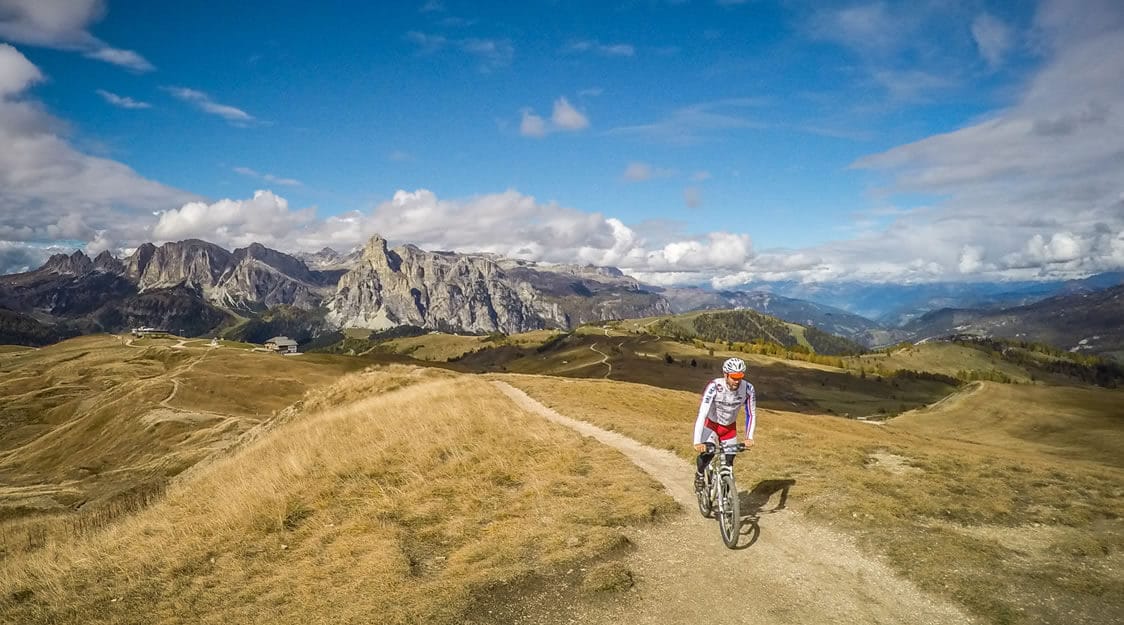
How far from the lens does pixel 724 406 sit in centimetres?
1436

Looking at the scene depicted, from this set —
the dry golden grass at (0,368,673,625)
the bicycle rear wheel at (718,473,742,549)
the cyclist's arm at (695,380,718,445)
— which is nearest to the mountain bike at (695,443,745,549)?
the bicycle rear wheel at (718,473,742,549)

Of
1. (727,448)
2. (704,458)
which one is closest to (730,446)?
(727,448)

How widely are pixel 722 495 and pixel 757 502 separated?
3.86 m

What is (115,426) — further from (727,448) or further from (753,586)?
(753,586)

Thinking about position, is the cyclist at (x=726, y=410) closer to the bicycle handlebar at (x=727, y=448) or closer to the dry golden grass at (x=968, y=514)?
the bicycle handlebar at (x=727, y=448)

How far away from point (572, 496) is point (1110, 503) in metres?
16.1

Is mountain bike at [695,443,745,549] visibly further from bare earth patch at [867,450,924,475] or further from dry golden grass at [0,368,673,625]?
bare earth patch at [867,450,924,475]

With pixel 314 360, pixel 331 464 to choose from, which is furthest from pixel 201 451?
pixel 314 360

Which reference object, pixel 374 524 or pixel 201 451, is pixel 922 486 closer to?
pixel 374 524

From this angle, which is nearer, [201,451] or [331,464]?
[331,464]

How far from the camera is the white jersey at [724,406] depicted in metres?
14.3

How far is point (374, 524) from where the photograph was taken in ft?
48.7

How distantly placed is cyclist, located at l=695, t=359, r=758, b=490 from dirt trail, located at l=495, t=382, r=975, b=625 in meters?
2.28

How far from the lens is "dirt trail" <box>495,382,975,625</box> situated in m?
10.2
